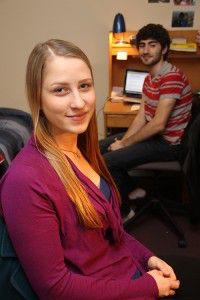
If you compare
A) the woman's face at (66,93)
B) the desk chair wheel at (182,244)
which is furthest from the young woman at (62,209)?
the desk chair wheel at (182,244)

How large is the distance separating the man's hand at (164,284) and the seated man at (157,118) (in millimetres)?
1180

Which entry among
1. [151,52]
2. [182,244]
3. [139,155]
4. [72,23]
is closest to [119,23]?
[72,23]

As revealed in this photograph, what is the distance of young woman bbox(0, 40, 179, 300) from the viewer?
77 cm

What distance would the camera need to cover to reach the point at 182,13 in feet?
9.42

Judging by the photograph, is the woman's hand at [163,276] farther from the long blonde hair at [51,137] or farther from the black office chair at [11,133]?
the black office chair at [11,133]

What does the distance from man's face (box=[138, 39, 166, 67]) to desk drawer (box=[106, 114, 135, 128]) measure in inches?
17.7

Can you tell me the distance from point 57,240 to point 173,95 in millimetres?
1515

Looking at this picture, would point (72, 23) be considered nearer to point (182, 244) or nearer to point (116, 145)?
point (116, 145)

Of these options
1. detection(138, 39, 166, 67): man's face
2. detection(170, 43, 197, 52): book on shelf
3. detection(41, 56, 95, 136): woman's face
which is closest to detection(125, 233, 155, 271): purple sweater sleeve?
detection(41, 56, 95, 136): woman's face

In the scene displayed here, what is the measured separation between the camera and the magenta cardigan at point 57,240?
2.50 feet

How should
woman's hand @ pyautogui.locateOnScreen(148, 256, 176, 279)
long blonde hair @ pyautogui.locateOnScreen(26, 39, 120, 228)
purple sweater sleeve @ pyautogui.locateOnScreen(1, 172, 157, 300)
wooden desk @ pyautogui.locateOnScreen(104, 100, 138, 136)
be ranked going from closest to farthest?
purple sweater sleeve @ pyautogui.locateOnScreen(1, 172, 157, 300) → long blonde hair @ pyautogui.locateOnScreen(26, 39, 120, 228) → woman's hand @ pyautogui.locateOnScreen(148, 256, 176, 279) → wooden desk @ pyautogui.locateOnScreen(104, 100, 138, 136)

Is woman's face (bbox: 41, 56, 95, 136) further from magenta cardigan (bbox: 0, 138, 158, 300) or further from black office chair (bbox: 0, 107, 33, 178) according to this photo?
black office chair (bbox: 0, 107, 33, 178)

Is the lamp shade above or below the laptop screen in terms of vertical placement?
above

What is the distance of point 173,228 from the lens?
2279 mm
